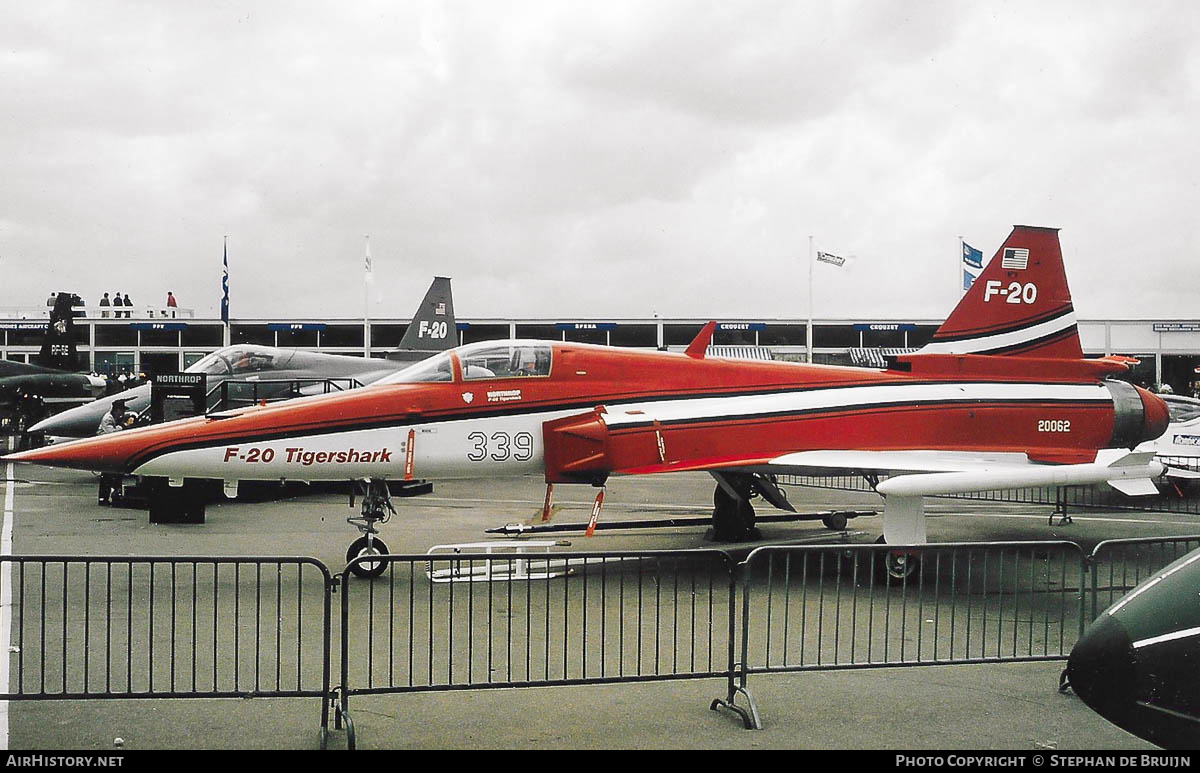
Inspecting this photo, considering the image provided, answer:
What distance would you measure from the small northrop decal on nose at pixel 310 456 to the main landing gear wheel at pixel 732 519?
4350mm

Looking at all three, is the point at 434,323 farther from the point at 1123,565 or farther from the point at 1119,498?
the point at 1123,565

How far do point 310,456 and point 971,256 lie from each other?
76.9ft

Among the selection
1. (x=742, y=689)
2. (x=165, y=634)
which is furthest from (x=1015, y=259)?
(x=165, y=634)

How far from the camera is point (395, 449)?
9.61 metres

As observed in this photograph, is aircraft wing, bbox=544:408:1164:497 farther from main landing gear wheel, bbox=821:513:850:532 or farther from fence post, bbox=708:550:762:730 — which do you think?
fence post, bbox=708:550:762:730

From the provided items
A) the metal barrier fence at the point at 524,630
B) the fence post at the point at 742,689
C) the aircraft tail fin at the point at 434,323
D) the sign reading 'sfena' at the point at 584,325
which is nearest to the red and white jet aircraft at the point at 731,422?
the metal barrier fence at the point at 524,630

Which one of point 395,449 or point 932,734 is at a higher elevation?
point 395,449

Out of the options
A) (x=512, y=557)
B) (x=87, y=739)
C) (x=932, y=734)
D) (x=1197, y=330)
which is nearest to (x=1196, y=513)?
(x=932, y=734)

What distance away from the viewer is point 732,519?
12.0m

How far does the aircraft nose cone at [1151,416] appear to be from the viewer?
40.9 feet

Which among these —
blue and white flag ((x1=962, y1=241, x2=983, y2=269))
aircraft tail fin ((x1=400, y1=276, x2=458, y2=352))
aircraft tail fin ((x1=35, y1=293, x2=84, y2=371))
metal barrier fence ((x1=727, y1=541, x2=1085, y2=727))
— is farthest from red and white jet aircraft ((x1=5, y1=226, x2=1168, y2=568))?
aircraft tail fin ((x1=35, y1=293, x2=84, y2=371))

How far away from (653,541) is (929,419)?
11.7 ft

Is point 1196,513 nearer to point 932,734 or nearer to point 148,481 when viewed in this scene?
point 932,734
